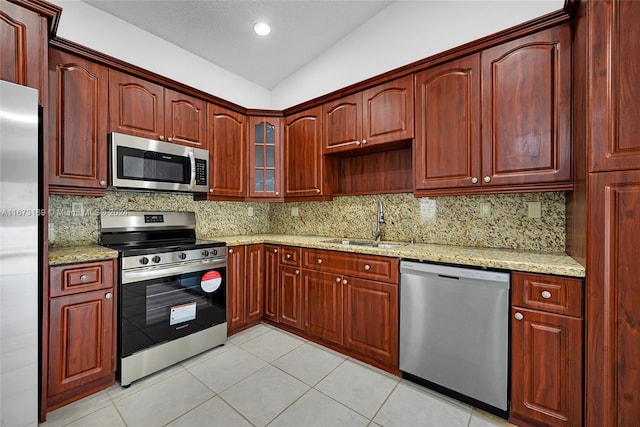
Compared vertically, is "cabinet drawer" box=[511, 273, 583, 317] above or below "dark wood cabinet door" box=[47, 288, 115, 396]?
above

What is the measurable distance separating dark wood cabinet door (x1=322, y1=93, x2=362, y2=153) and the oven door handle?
156 cm

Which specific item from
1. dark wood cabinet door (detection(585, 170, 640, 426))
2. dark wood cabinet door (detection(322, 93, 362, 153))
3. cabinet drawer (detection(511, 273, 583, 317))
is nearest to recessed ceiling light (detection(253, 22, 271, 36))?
dark wood cabinet door (detection(322, 93, 362, 153))

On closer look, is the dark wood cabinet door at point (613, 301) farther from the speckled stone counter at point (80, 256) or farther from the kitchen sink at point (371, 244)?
the speckled stone counter at point (80, 256)

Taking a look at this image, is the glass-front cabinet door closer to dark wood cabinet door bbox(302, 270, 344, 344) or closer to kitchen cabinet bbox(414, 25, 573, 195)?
dark wood cabinet door bbox(302, 270, 344, 344)

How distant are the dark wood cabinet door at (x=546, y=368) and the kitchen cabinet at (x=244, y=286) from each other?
7.16 ft

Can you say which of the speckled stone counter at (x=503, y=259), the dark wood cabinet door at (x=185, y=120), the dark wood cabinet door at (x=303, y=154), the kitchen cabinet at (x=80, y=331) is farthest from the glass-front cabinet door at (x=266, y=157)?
the kitchen cabinet at (x=80, y=331)

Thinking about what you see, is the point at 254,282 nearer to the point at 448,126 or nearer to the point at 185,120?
the point at 185,120

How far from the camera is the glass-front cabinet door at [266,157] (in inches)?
122

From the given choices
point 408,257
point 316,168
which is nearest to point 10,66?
point 316,168

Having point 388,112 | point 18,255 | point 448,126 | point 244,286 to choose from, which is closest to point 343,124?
point 388,112

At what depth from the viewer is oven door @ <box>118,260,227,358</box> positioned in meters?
1.91

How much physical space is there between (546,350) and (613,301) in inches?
16.0

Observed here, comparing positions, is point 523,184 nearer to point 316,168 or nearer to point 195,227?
point 316,168

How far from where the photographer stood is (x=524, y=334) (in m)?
1.50
